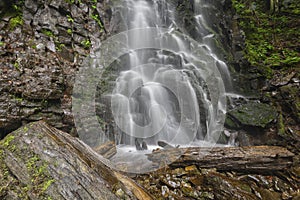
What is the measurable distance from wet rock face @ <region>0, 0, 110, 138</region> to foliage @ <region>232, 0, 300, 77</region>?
7.29m

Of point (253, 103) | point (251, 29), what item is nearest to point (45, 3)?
point (253, 103)

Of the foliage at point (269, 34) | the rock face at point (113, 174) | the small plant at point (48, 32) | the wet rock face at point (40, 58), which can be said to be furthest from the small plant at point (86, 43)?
the foliage at point (269, 34)

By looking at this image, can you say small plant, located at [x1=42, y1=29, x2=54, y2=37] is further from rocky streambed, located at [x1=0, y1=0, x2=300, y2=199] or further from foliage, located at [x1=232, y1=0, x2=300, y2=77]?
foliage, located at [x1=232, y1=0, x2=300, y2=77]

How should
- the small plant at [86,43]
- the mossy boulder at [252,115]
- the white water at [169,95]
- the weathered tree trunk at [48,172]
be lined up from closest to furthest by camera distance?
the weathered tree trunk at [48,172] < the mossy boulder at [252,115] < the white water at [169,95] < the small plant at [86,43]

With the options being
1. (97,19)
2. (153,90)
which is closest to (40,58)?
(97,19)

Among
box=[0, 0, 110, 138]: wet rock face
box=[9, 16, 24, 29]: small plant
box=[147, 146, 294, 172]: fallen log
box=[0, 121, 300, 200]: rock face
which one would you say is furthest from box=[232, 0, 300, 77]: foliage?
box=[9, 16, 24, 29]: small plant

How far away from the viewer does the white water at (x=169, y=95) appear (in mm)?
6266

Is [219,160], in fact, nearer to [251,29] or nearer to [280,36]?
[280,36]

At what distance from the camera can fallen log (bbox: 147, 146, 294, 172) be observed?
362cm

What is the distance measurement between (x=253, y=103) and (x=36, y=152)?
22.2ft

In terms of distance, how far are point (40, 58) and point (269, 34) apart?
35.3 ft

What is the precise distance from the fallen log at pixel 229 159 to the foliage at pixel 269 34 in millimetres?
4357

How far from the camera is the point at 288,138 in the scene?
5.11 metres

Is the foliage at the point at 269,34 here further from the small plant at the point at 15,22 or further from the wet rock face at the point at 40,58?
the small plant at the point at 15,22
